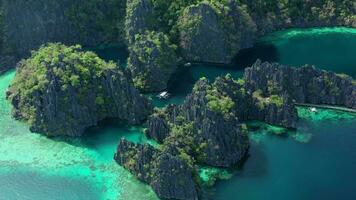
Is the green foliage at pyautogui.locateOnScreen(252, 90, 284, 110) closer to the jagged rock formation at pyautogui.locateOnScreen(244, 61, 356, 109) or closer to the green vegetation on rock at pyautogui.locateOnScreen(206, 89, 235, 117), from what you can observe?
the jagged rock formation at pyautogui.locateOnScreen(244, 61, 356, 109)

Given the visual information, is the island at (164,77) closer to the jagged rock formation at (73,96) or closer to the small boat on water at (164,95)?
the jagged rock formation at (73,96)

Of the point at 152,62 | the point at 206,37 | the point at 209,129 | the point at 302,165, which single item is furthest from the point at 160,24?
the point at 302,165

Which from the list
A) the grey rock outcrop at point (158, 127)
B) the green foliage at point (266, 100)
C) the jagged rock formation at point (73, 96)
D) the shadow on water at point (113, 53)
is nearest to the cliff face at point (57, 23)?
the shadow on water at point (113, 53)

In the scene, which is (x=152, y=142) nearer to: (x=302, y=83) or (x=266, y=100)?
(x=266, y=100)

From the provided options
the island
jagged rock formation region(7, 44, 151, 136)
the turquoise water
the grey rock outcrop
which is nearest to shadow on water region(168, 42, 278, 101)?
the island

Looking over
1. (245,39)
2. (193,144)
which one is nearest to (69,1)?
(245,39)

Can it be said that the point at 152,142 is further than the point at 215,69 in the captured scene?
No
